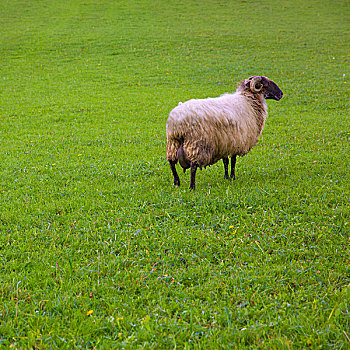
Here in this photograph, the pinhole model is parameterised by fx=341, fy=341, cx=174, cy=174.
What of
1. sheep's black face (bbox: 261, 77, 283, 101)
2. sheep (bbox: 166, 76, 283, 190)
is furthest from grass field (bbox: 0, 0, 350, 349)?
sheep's black face (bbox: 261, 77, 283, 101)

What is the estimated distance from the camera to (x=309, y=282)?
4.09 meters

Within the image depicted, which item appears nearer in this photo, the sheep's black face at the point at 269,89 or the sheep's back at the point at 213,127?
the sheep's back at the point at 213,127

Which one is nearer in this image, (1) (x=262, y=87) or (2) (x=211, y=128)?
(2) (x=211, y=128)

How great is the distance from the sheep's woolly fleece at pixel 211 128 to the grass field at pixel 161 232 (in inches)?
30.6

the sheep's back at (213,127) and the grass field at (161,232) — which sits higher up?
the sheep's back at (213,127)

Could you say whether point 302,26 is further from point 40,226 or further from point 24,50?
point 40,226

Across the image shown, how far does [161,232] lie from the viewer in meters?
5.32

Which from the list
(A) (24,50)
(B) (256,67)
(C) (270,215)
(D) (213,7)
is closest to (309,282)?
(C) (270,215)

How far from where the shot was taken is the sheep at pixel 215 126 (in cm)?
642

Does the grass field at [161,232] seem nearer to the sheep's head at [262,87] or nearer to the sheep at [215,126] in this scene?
the sheep at [215,126]

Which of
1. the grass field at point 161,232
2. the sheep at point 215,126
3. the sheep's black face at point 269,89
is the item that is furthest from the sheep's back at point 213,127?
the grass field at point 161,232

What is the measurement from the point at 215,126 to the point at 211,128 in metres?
0.13

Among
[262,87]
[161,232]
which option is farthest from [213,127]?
[161,232]

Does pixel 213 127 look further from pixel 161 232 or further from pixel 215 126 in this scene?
pixel 161 232
